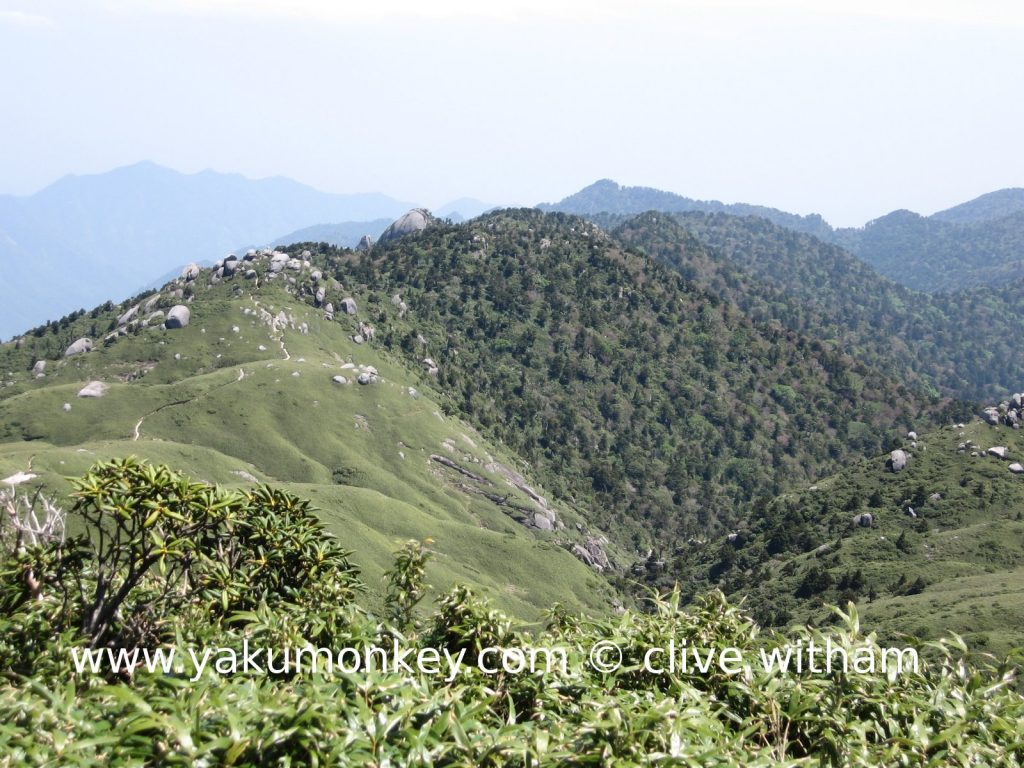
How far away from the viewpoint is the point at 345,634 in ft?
34.7

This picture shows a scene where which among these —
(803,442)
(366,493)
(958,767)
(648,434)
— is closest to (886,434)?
(803,442)

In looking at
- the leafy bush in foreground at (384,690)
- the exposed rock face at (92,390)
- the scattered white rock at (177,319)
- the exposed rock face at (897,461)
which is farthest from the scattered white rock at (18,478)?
the exposed rock face at (897,461)

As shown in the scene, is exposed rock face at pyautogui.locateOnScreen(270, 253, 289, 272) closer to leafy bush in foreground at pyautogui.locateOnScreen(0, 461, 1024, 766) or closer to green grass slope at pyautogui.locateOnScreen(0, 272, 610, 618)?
green grass slope at pyautogui.locateOnScreen(0, 272, 610, 618)

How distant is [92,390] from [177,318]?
3153 cm

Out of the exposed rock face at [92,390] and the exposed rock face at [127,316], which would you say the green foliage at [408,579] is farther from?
the exposed rock face at [127,316]

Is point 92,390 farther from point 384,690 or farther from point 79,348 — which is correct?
point 384,690

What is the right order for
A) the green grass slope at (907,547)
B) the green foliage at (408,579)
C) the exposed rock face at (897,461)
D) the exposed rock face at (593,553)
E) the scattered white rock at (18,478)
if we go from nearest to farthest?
1. the green foliage at (408,579)
2. the scattered white rock at (18,478)
3. the green grass slope at (907,547)
4. the exposed rock face at (593,553)
5. the exposed rock face at (897,461)

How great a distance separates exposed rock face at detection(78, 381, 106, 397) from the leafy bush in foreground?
4444 inches

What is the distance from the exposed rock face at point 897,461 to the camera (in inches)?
5182

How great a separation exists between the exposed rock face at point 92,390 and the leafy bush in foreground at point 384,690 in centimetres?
11288

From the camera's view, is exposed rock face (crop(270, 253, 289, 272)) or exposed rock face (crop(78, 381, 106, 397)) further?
exposed rock face (crop(270, 253, 289, 272))

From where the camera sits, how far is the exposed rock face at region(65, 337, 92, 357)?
13825 centimetres

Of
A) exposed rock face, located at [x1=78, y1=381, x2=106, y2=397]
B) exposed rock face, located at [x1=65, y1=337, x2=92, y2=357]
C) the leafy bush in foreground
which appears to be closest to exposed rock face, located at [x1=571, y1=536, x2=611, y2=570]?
exposed rock face, located at [x1=78, y1=381, x2=106, y2=397]

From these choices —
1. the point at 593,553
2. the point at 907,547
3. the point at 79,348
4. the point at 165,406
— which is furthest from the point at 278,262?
the point at 907,547
